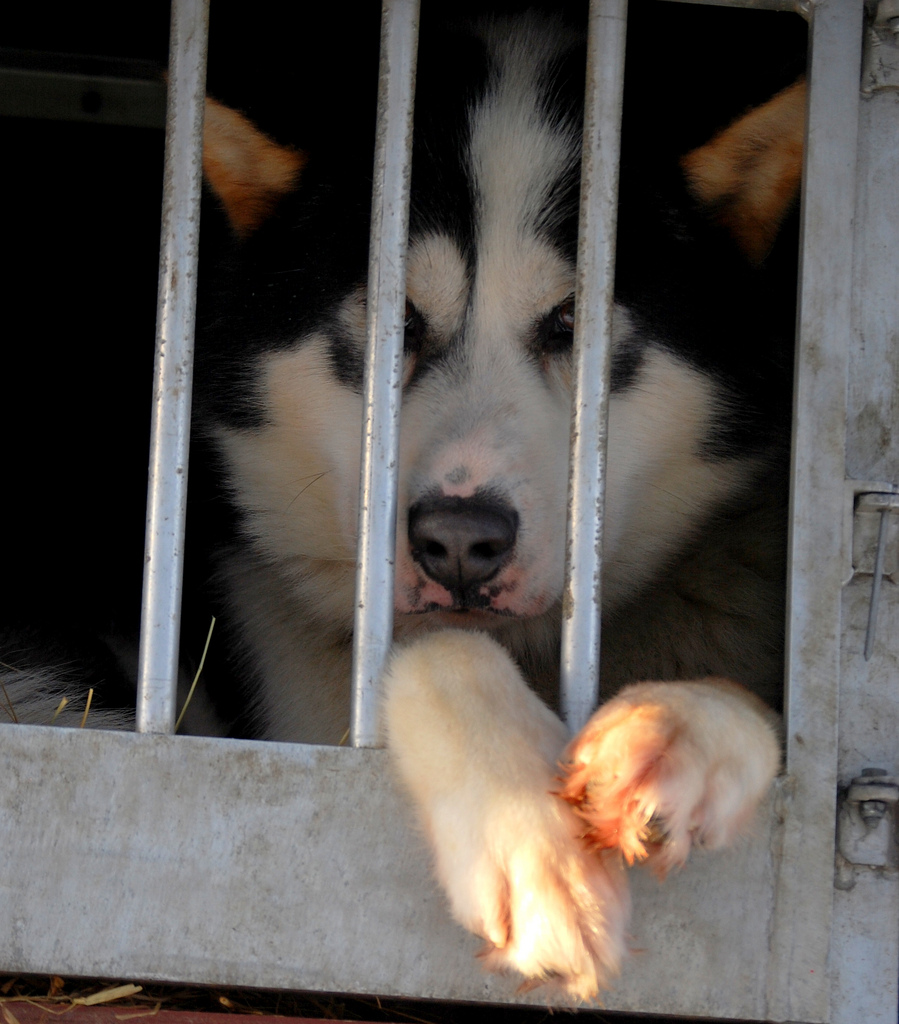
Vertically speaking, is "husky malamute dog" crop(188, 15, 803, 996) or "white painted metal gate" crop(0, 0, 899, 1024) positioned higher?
"husky malamute dog" crop(188, 15, 803, 996)

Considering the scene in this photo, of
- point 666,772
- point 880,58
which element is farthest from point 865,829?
point 880,58

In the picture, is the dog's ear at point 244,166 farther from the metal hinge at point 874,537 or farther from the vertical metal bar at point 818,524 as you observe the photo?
the metal hinge at point 874,537

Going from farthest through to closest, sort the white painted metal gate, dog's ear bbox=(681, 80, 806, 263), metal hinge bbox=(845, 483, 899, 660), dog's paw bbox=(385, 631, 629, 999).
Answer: dog's ear bbox=(681, 80, 806, 263) → metal hinge bbox=(845, 483, 899, 660) → the white painted metal gate → dog's paw bbox=(385, 631, 629, 999)

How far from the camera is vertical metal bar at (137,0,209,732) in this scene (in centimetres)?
170

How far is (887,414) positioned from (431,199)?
3.37 feet

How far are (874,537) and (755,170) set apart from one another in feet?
2.84

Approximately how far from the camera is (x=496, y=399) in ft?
6.92

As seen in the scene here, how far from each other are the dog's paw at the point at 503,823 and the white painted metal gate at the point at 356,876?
92 mm

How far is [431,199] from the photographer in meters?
2.27

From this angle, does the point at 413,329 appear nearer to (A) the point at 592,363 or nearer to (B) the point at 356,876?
(A) the point at 592,363

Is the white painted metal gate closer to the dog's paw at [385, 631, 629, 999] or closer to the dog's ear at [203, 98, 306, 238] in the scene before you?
the dog's paw at [385, 631, 629, 999]

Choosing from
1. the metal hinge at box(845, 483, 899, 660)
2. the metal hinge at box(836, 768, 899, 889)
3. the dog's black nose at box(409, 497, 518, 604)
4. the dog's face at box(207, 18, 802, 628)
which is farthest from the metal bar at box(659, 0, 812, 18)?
the metal hinge at box(836, 768, 899, 889)

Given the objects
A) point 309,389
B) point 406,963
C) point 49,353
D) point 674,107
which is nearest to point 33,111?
point 49,353

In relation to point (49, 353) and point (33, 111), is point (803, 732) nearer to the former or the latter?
point (49, 353)
